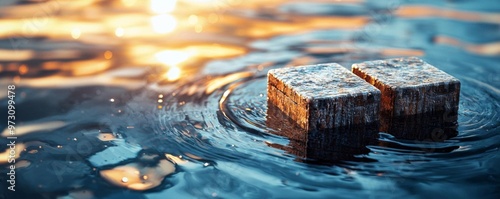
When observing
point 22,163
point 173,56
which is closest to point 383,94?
point 173,56

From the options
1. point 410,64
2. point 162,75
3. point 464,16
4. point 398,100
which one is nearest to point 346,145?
point 398,100

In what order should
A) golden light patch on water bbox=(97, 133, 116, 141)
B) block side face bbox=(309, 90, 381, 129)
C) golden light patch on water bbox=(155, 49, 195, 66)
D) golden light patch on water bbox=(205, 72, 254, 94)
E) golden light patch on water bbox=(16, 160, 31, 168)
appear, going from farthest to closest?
golden light patch on water bbox=(155, 49, 195, 66), golden light patch on water bbox=(205, 72, 254, 94), golden light patch on water bbox=(97, 133, 116, 141), block side face bbox=(309, 90, 381, 129), golden light patch on water bbox=(16, 160, 31, 168)

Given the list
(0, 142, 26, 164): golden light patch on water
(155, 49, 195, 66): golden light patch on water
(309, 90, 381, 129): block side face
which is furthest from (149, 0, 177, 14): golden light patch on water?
(309, 90, 381, 129): block side face

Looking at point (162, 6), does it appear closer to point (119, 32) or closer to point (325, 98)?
point (119, 32)

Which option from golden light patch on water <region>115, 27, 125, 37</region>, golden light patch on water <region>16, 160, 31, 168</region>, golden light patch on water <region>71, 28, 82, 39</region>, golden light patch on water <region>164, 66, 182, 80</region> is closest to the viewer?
golden light patch on water <region>16, 160, 31, 168</region>

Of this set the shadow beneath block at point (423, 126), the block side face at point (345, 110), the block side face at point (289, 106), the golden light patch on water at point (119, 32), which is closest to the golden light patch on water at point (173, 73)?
the block side face at point (289, 106)

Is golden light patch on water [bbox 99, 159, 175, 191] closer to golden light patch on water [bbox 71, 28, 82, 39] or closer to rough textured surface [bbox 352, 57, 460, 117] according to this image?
rough textured surface [bbox 352, 57, 460, 117]
